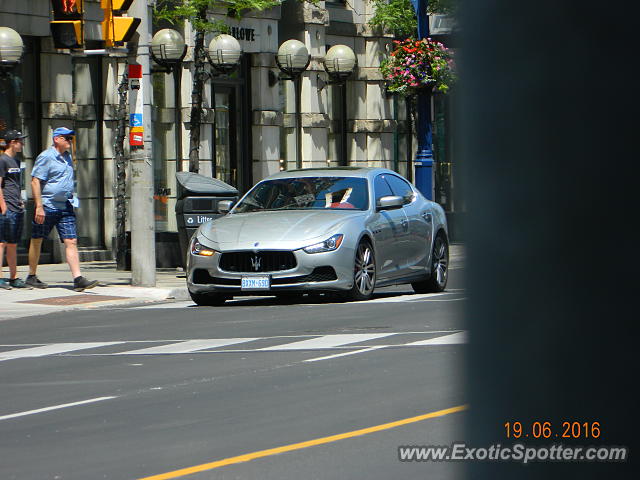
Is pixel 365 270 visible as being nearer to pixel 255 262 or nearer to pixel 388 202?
pixel 388 202

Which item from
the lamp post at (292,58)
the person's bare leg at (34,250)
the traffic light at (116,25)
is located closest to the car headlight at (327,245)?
the person's bare leg at (34,250)

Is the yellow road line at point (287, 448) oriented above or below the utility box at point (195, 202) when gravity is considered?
below

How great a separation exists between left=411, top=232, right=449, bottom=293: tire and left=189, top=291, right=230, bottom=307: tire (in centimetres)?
276

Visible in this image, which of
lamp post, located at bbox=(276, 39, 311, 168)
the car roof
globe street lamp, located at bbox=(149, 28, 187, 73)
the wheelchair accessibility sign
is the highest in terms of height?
lamp post, located at bbox=(276, 39, 311, 168)

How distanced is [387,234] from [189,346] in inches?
200

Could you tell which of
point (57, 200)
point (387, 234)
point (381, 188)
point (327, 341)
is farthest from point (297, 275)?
point (57, 200)

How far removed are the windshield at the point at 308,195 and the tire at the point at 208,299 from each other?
1156 millimetres

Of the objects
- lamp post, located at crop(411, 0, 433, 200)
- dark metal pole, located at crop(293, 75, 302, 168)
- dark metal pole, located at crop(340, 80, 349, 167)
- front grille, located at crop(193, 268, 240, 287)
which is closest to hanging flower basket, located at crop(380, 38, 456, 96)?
lamp post, located at crop(411, 0, 433, 200)

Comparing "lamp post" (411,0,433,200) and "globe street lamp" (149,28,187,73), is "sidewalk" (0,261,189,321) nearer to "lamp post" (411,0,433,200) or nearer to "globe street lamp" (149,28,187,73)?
"globe street lamp" (149,28,187,73)

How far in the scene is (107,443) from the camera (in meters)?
6.10

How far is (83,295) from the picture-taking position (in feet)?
53.5

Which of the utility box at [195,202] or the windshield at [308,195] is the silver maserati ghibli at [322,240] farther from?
the utility box at [195,202]

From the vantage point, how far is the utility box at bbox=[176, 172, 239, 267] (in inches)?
752

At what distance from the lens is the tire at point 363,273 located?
14.6 meters
